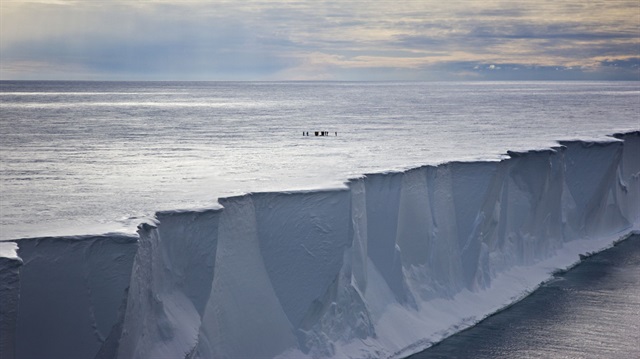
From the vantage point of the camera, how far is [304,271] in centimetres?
1588

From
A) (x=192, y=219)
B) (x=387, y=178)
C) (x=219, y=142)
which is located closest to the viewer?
(x=192, y=219)

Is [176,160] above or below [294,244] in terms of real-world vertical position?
above

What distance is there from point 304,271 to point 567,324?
22.1 ft

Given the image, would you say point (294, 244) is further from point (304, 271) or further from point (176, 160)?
point (176, 160)

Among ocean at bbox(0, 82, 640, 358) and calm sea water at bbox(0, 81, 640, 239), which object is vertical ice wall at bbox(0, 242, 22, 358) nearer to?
ocean at bbox(0, 82, 640, 358)

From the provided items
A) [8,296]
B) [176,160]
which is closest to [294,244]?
[8,296]

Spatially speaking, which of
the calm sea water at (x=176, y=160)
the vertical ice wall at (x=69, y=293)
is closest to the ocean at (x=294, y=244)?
the vertical ice wall at (x=69, y=293)

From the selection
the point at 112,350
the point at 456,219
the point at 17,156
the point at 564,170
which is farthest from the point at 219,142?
the point at 112,350

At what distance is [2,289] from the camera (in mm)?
10953

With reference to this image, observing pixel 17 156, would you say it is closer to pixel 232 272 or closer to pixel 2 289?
pixel 232 272

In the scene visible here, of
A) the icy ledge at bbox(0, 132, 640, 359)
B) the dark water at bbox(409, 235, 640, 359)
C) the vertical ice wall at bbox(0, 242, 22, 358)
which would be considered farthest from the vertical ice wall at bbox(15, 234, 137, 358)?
the dark water at bbox(409, 235, 640, 359)

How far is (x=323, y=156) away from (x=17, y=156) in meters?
10.3

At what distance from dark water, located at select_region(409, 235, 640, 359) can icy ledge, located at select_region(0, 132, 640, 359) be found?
16.8 inches

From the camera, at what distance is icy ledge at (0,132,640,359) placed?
476 inches
